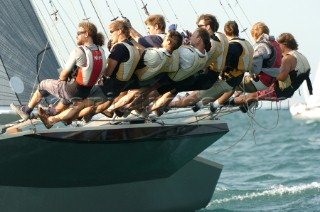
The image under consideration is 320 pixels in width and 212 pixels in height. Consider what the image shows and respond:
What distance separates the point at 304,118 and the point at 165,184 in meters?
55.6

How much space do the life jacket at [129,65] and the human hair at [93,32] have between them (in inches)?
12.0

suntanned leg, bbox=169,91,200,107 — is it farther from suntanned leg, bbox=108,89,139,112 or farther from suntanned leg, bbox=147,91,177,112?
suntanned leg, bbox=108,89,139,112

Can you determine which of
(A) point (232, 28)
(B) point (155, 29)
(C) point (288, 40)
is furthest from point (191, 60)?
(C) point (288, 40)

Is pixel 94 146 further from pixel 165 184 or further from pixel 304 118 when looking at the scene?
pixel 304 118

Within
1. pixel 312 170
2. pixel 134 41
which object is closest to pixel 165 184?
pixel 134 41

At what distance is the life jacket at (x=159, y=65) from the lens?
13.2m

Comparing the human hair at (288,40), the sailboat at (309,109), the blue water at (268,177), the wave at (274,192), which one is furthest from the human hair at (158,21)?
the sailboat at (309,109)

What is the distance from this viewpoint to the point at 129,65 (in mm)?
13055

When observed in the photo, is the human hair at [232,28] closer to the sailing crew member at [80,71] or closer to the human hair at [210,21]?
the human hair at [210,21]

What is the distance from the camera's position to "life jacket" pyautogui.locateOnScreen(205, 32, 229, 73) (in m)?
13.8

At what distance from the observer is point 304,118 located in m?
71.0

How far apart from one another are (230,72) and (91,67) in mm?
2398

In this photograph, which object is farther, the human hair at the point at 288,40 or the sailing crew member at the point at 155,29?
the human hair at the point at 288,40

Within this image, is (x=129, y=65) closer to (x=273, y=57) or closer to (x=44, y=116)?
(x=44, y=116)
